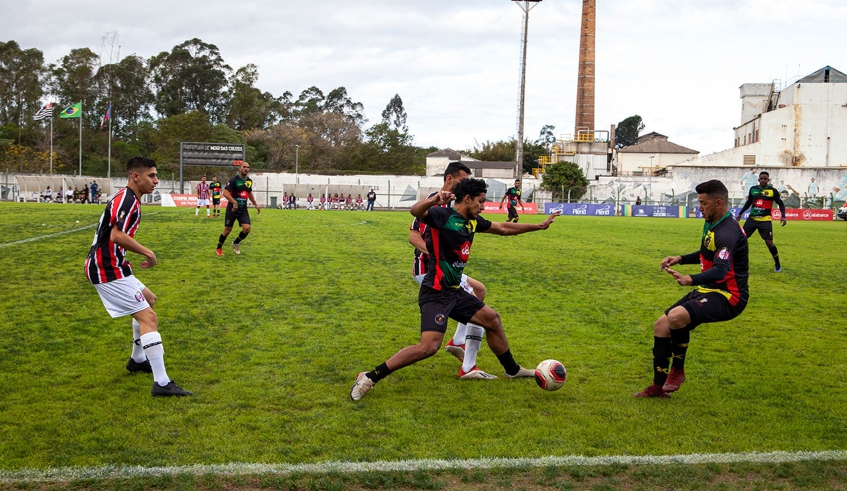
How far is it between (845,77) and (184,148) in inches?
2412

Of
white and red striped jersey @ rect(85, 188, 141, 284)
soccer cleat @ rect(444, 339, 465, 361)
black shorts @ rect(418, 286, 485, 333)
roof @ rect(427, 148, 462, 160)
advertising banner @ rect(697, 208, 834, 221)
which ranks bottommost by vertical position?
soccer cleat @ rect(444, 339, 465, 361)

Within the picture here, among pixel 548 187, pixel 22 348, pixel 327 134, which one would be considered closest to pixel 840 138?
pixel 548 187

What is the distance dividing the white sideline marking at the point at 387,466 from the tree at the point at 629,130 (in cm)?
14489

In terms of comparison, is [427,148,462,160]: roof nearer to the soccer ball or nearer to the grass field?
the grass field

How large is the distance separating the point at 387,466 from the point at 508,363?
2168 millimetres

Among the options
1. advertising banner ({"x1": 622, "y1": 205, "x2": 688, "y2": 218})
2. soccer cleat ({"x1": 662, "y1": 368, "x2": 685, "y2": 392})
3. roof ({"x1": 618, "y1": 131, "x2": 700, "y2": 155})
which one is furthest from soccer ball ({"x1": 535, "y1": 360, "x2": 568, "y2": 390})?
roof ({"x1": 618, "y1": 131, "x2": 700, "y2": 155})

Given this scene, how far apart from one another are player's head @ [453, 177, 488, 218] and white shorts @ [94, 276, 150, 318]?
2.87 metres

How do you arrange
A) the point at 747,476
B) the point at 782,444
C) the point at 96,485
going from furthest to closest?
the point at 782,444
the point at 747,476
the point at 96,485

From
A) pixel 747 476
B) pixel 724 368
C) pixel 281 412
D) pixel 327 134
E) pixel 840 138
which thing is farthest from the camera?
pixel 327 134

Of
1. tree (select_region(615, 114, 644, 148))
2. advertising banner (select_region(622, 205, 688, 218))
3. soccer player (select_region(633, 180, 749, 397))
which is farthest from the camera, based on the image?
tree (select_region(615, 114, 644, 148))

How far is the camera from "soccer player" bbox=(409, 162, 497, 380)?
6.25 metres

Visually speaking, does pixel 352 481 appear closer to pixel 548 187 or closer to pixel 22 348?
pixel 22 348

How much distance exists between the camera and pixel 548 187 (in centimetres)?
6319

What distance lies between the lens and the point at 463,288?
6.21 metres
